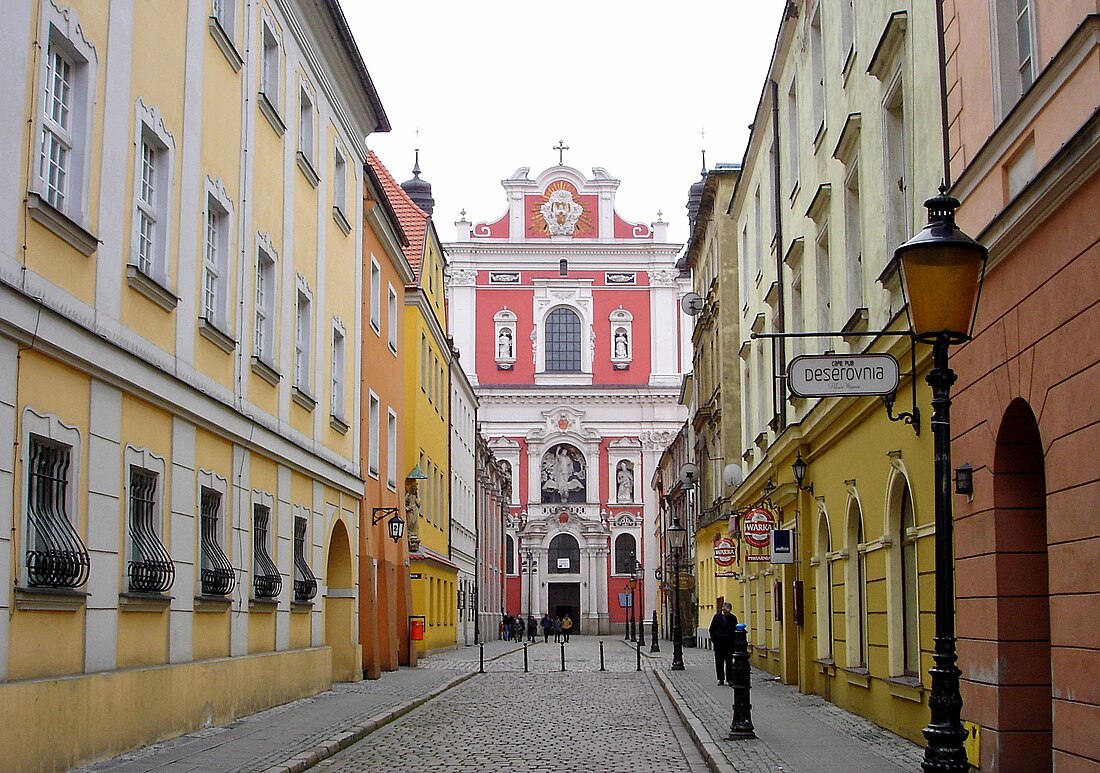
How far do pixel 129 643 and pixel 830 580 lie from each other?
1009cm

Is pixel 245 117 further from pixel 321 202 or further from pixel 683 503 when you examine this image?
pixel 683 503

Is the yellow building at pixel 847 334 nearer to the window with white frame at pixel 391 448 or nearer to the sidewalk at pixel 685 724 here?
the sidewalk at pixel 685 724

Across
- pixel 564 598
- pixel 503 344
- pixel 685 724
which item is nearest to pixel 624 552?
pixel 564 598

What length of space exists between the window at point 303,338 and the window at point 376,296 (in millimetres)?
6704

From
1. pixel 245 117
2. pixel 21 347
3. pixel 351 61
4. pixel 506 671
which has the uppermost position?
pixel 351 61

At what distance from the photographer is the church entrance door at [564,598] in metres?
79.0

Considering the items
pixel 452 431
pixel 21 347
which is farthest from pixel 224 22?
pixel 452 431

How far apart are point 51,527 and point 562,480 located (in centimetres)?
7031

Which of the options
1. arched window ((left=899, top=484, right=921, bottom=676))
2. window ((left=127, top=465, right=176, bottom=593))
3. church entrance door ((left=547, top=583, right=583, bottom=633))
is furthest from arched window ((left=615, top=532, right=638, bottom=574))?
window ((left=127, top=465, right=176, bottom=593))

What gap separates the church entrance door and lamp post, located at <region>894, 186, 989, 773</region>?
71.8 meters

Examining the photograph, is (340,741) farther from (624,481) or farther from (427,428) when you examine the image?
(624,481)

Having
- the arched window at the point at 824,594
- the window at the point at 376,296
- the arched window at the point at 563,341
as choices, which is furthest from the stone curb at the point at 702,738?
the arched window at the point at 563,341

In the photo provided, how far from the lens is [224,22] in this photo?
17391 millimetres

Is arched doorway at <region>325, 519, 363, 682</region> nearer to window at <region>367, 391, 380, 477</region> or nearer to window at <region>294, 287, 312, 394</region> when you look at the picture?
window at <region>294, 287, 312, 394</region>
